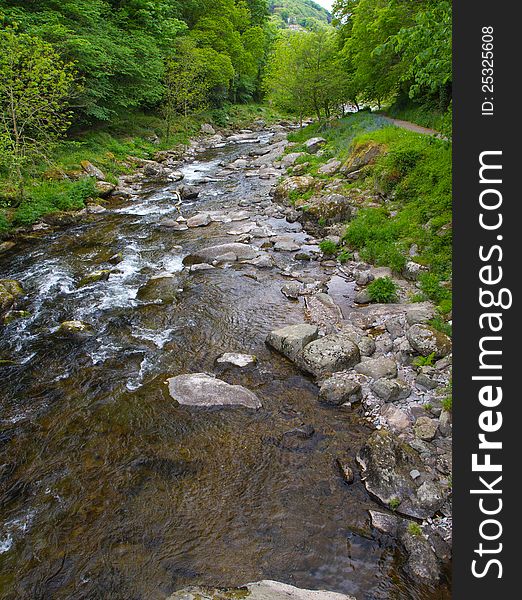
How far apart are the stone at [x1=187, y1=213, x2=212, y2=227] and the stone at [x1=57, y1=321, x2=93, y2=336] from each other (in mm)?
7887

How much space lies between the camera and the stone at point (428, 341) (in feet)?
23.4

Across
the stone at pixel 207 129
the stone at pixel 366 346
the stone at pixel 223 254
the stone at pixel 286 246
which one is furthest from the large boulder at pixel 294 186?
the stone at pixel 207 129

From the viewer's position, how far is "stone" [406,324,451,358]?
23.4 feet

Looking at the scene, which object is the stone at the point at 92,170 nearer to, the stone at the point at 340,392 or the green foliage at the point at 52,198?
the green foliage at the point at 52,198

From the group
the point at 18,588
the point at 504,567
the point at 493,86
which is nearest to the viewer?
the point at 504,567

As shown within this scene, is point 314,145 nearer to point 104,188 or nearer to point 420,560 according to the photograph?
point 104,188

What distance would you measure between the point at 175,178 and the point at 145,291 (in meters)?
15.1

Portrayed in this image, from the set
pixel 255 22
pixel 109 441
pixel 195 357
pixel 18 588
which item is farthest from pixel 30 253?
pixel 255 22

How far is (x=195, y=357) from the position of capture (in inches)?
321

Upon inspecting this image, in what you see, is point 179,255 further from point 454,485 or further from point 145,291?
point 454,485

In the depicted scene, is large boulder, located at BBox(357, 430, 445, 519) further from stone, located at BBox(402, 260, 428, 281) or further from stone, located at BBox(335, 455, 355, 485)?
stone, located at BBox(402, 260, 428, 281)

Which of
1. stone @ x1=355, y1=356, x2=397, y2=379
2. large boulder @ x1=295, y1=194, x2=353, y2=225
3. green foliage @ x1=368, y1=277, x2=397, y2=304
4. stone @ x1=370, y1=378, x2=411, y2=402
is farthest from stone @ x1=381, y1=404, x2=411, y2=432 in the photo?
large boulder @ x1=295, y1=194, x2=353, y2=225

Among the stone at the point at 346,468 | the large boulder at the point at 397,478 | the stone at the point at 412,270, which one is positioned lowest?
the stone at the point at 346,468

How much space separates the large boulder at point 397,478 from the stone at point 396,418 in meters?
0.36
